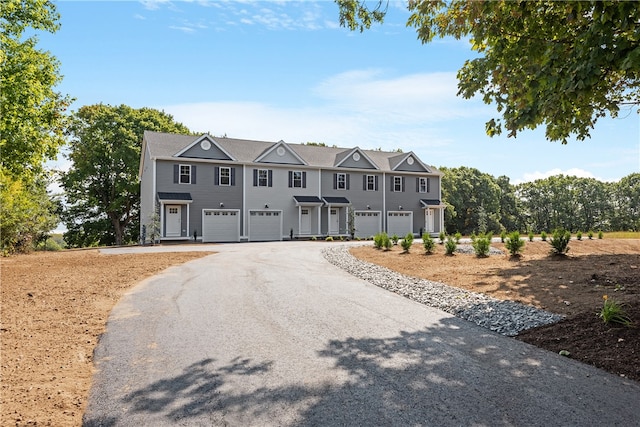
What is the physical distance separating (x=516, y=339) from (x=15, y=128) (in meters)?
19.7

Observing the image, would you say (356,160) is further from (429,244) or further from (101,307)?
(101,307)

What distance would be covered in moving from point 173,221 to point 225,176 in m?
4.79

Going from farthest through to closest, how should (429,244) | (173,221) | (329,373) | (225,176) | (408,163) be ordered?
(408,163), (225,176), (173,221), (429,244), (329,373)

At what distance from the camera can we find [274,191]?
1146 inches

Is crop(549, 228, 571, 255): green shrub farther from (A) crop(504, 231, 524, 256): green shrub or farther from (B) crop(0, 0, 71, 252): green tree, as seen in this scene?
(B) crop(0, 0, 71, 252): green tree

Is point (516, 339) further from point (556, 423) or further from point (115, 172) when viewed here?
point (115, 172)

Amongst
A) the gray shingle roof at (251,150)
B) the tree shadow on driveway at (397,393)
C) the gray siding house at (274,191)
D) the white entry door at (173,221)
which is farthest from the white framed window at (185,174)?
the tree shadow on driveway at (397,393)

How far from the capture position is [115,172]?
34125mm

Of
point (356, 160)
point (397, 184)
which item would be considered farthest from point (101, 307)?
point (397, 184)

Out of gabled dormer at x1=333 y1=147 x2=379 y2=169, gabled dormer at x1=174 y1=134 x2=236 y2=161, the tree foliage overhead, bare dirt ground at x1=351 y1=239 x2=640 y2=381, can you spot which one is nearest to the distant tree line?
gabled dormer at x1=333 y1=147 x2=379 y2=169

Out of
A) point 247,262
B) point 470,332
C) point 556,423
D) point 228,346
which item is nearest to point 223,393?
point 228,346

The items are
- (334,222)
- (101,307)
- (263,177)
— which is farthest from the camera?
(334,222)

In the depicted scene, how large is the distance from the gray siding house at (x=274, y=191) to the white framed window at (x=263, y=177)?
0.24 feet

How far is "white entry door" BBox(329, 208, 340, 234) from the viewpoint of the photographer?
30469 millimetres
